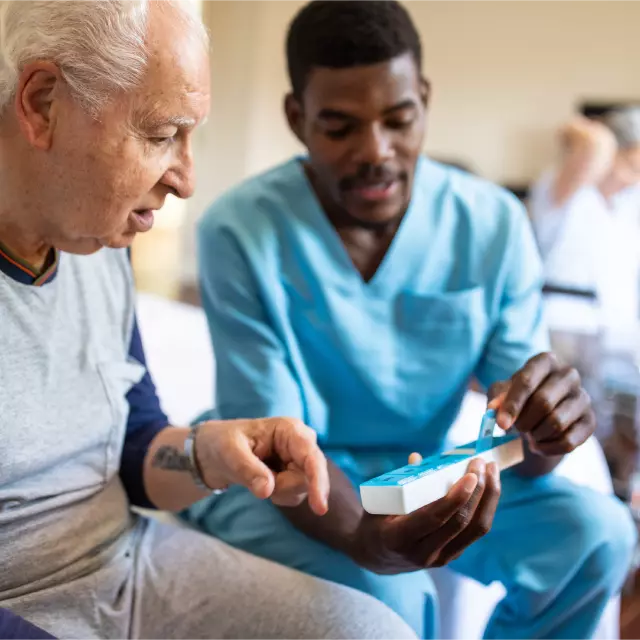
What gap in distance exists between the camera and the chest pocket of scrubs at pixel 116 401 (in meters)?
0.94

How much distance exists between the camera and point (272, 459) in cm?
89

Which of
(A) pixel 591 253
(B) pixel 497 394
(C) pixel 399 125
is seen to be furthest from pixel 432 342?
(A) pixel 591 253

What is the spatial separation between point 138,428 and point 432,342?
0.44 metres

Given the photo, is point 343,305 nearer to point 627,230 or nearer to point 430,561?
point 430,561

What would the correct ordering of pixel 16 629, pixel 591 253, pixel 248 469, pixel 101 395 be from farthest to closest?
pixel 591 253 < pixel 101 395 < pixel 248 469 < pixel 16 629

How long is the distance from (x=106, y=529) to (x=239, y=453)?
0.71ft

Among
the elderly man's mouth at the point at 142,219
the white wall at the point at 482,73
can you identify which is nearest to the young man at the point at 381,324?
the elderly man's mouth at the point at 142,219

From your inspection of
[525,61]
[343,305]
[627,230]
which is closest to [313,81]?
[343,305]

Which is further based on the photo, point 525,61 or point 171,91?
point 525,61

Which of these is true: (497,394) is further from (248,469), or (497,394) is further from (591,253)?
(591,253)

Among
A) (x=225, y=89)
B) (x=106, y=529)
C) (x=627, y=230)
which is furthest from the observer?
(x=225, y=89)

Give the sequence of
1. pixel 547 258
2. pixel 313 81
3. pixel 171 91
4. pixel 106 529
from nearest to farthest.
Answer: pixel 171 91, pixel 106 529, pixel 313 81, pixel 547 258

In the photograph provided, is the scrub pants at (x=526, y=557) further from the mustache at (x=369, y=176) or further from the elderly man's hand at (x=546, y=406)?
the mustache at (x=369, y=176)

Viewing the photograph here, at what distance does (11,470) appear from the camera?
80 centimetres
